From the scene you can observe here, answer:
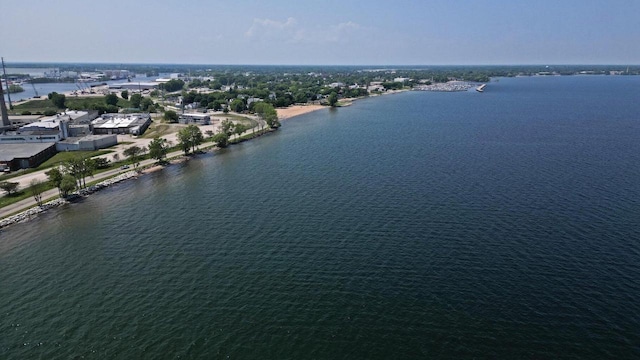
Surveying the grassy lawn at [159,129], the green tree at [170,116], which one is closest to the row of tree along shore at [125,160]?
Answer: the grassy lawn at [159,129]

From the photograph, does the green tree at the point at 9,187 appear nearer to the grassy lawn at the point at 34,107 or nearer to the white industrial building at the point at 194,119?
the white industrial building at the point at 194,119

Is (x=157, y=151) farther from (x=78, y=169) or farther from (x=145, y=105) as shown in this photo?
(x=145, y=105)

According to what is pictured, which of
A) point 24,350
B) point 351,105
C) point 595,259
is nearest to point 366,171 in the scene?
point 595,259

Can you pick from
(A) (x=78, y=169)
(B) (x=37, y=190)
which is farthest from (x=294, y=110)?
(B) (x=37, y=190)

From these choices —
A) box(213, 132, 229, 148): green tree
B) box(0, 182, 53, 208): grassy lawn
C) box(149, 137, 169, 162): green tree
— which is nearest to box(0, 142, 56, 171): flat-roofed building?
box(0, 182, 53, 208): grassy lawn

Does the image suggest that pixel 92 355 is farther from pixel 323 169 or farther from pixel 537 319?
pixel 323 169

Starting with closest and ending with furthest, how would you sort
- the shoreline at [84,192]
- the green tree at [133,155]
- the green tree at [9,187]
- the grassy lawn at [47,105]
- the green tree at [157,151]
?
the shoreline at [84,192]
the green tree at [9,187]
the green tree at [133,155]
the green tree at [157,151]
the grassy lawn at [47,105]
